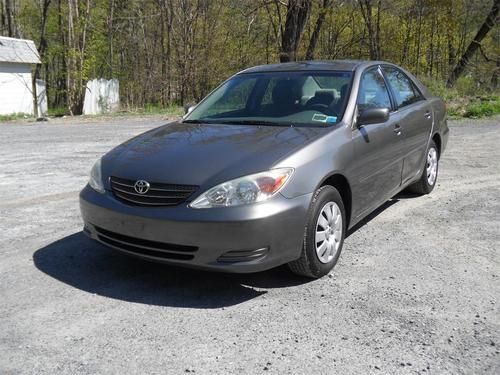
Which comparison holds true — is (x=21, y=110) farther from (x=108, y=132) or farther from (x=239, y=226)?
(x=239, y=226)

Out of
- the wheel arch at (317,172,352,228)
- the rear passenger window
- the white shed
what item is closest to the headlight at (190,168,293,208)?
the wheel arch at (317,172,352,228)

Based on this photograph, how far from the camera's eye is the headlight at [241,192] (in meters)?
3.38

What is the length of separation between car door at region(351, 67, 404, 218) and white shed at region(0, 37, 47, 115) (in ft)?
72.6

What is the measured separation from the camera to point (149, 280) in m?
3.92

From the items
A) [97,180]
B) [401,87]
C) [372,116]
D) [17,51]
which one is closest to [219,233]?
[97,180]

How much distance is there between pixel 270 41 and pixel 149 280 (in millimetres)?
22371

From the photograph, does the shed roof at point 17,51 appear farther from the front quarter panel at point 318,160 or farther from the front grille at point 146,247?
the front quarter panel at point 318,160

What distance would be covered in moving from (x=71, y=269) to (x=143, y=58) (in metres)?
24.5

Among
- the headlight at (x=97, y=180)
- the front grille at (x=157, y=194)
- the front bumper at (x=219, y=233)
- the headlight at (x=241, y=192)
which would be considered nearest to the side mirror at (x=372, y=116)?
A: the front bumper at (x=219, y=233)

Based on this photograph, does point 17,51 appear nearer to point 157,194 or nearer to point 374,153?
point 374,153

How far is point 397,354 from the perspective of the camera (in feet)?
9.39

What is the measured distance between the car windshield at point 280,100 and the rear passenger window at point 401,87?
93cm

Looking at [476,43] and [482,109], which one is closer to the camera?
[482,109]

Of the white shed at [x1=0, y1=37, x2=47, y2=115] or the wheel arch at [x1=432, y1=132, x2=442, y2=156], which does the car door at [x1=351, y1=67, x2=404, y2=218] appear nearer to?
the wheel arch at [x1=432, y1=132, x2=442, y2=156]
